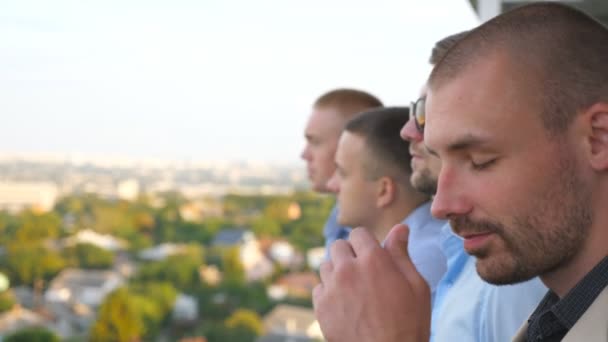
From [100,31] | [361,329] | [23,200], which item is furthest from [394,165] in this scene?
[100,31]

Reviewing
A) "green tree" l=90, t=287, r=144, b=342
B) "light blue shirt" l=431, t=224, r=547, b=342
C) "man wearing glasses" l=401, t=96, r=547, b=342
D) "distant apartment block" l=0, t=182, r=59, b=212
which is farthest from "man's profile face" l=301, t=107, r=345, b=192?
"distant apartment block" l=0, t=182, r=59, b=212

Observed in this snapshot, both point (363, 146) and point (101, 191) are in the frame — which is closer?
point (363, 146)

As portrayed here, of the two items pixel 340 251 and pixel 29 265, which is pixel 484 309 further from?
pixel 29 265

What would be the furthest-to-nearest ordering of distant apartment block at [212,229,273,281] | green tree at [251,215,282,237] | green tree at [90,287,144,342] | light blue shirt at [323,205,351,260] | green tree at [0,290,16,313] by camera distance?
green tree at [251,215,282,237] < distant apartment block at [212,229,273,281] < green tree at [0,290,16,313] < green tree at [90,287,144,342] < light blue shirt at [323,205,351,260]

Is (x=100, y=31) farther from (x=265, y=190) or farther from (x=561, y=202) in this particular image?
(x=561, y=202)

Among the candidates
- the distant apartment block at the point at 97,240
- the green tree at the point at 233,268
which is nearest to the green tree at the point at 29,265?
the distant apartment block at the point at 97,240

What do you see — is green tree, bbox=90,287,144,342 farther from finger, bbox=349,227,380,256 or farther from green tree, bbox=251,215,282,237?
finger, bbox=349,227,380,256

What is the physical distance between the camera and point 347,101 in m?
2.97

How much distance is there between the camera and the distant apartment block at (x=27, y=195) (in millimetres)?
47875

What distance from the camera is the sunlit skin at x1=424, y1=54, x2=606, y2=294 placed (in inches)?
31.0

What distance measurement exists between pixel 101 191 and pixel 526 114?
167 ft

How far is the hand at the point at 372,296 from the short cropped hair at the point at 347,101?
7.18 ft

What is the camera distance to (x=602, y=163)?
78 cm

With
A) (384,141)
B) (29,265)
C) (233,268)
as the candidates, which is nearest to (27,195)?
(29,265)
